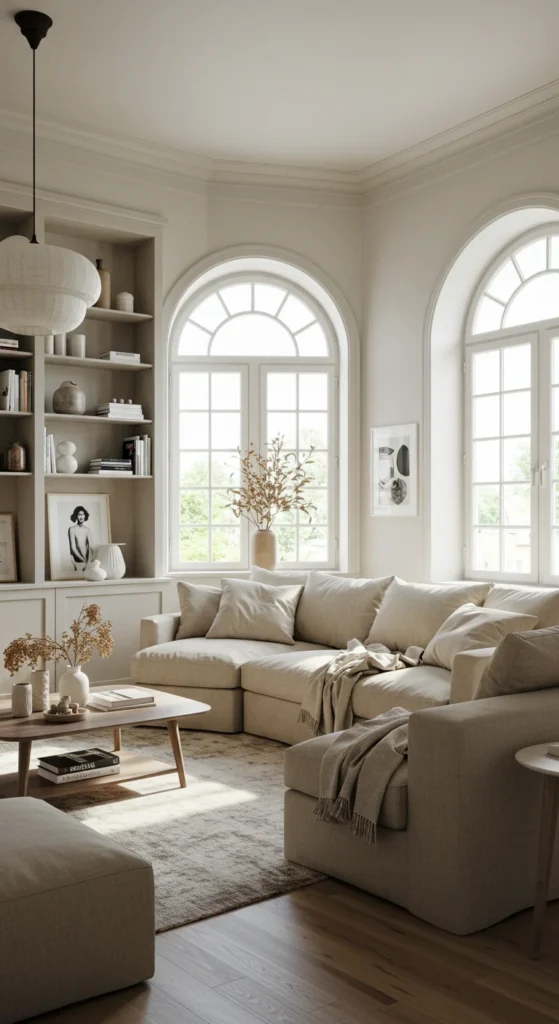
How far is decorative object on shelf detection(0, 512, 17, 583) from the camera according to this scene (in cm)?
583

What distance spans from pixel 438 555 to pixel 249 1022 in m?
4.12

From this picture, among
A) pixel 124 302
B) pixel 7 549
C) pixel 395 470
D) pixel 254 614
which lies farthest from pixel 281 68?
pixel 7 549

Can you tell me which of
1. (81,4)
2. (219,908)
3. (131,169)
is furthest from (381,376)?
(219,908)

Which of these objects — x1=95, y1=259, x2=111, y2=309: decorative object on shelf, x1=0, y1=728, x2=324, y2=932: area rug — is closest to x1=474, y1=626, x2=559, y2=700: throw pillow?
x1=0, y1=728, x2=324, y2=932: area rug

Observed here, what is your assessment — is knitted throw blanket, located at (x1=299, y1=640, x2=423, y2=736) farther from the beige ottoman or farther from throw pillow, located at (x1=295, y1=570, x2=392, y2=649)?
the beige ottoman

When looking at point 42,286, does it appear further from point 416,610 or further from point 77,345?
point 416,610

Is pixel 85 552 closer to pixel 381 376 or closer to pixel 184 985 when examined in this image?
pixel 381 376

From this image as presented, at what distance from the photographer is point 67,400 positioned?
237 inches

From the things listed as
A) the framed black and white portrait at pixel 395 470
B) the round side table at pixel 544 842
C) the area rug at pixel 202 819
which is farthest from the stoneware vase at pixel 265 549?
the round side table at pixel 544 842

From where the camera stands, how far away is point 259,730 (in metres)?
5.17

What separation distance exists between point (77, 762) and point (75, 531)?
246 cm

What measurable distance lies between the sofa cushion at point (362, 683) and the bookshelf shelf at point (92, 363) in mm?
2207

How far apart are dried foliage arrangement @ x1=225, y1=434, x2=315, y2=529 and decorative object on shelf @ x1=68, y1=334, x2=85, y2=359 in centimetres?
132

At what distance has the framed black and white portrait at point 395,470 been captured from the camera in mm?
6219
